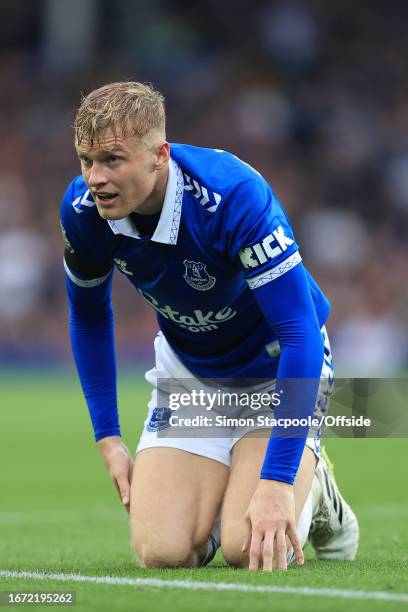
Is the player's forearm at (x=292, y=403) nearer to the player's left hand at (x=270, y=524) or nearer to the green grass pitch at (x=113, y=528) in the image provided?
the player's left hand at (x=270, y=524)

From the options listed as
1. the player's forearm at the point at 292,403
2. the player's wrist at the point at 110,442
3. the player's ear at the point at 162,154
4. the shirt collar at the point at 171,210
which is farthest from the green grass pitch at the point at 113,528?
the player's ear at the point at 162,154

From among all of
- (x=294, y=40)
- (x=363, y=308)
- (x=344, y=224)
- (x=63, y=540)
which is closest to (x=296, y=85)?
(x=294, y=40)

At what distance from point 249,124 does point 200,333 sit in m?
19.5

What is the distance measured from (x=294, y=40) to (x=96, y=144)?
23.1 metres

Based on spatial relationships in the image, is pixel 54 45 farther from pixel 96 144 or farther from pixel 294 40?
pixel 96 144

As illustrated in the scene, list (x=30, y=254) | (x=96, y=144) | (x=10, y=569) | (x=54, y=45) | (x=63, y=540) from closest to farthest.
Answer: (x=96, y=144) < (x=10, y=569) < (x=63, y=540) < (x=30, y=254) < (x=54, y=45)

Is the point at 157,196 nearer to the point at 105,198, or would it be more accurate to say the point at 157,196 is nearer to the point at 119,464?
the point at 105,198

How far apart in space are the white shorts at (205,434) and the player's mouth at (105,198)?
1.23 metres

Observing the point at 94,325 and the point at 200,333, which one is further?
the point at 94,325

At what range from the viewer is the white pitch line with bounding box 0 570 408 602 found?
373cm

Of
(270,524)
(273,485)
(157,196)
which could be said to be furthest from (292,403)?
(157,196)

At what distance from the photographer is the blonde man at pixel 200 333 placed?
432cm

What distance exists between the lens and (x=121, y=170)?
432cm

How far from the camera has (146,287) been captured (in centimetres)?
488
